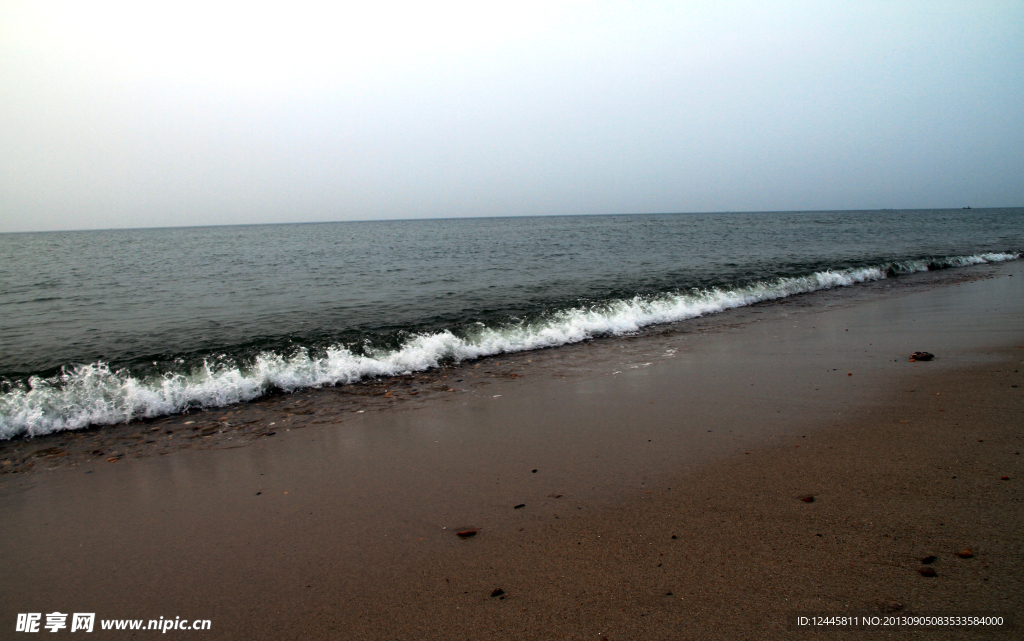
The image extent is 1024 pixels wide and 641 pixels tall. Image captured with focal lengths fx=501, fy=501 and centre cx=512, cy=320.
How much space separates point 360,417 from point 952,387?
6.65 meters

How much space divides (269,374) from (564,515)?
5515mm

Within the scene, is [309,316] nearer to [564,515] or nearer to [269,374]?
[269,374]

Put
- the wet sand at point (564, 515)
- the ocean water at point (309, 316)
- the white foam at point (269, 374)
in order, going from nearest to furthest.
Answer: the wet sand at point (564, 515)
the white foam at point (269, 374)
the ocean water at point (309, 316)

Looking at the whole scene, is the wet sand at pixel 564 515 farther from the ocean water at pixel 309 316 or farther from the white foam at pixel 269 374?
the ocean water at pixel 309 316

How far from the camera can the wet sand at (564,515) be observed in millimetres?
2504

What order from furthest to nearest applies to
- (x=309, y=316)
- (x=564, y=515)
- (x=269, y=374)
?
(x=309, y=316), (x=269, y=374), (x=564, y=515)

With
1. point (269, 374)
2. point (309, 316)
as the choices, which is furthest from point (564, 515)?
point (309, 316)

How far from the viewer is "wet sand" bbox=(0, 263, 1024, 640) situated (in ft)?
8.21

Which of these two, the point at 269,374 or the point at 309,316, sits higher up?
the point at 309,316

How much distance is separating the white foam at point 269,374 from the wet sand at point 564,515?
789 millimetres

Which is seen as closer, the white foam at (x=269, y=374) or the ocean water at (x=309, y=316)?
the white foam at (x=269, y=374)

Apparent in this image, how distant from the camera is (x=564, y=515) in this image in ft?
11.0

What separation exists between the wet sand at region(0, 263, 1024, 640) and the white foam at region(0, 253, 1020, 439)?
31.1 inches

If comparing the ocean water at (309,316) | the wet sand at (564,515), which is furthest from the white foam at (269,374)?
the wet sand at (564,515)
